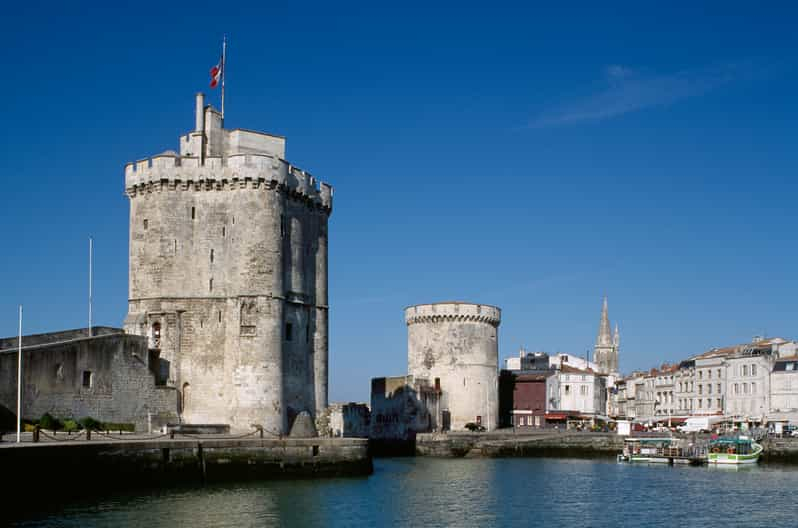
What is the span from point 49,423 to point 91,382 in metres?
2.81

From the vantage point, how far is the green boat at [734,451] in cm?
5588

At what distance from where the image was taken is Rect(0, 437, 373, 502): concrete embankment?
3042cm

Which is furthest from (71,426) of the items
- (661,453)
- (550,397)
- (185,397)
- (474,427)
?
(550,397)

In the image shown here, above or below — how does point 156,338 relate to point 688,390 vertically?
above

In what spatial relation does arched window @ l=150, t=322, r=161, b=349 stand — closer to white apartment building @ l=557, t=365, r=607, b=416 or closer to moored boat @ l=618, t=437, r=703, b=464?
moored boat @ l=618, t=437, r=703, b=464

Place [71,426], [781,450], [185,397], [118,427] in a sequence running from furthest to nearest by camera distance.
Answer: [781,450]
[185,397]
[118,427]
[71,426]

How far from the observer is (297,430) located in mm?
42250

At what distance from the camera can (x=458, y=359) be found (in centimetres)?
7088

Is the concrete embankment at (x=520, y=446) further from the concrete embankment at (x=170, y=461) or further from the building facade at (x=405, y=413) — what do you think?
the concrete embankment at (x=170, y=461)

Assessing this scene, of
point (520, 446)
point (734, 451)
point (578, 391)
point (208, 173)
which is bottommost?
point (520, 446)

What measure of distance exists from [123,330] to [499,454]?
91.0 ft

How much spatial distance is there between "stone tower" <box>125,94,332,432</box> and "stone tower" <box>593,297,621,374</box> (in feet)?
285

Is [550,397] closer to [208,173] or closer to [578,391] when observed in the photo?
[578,391]

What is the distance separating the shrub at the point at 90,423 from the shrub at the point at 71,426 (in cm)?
38
